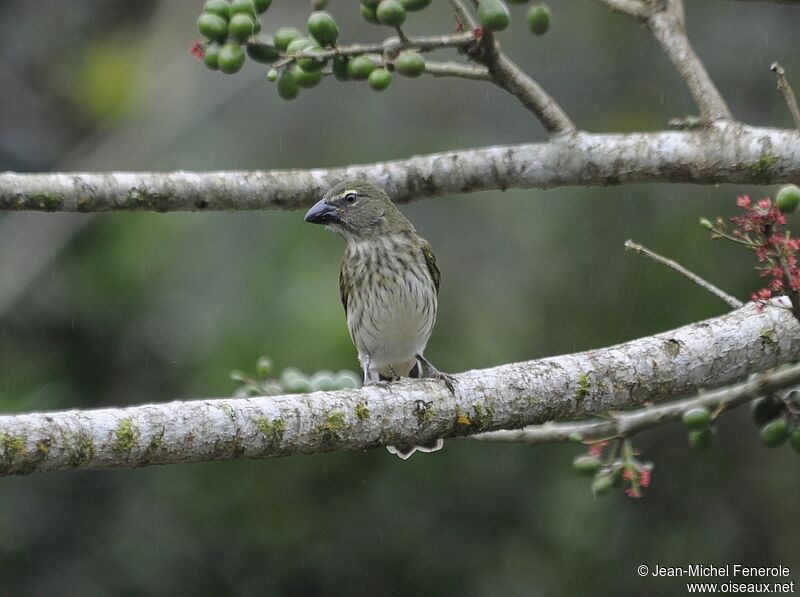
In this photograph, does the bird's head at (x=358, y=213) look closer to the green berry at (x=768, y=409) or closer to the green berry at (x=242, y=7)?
the green berry at (x=242, y=7)

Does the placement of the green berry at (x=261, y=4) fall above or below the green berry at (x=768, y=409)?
above

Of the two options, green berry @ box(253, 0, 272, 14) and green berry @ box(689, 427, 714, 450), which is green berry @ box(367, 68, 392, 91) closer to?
green berry @ box(253, 0, 272, 14)

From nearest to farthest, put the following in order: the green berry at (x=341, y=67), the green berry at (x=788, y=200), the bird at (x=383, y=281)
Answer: the green berry at (x=788, y=200), the green berry at (x=341, y=67), the bird at (x=383, y=281)

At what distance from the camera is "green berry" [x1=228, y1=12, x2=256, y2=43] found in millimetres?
3326

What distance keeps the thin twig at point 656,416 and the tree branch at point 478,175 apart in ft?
2.06

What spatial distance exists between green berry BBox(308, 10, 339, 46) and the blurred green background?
233 cm

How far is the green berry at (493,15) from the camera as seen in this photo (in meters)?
3.26

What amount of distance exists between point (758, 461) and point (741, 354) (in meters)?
2.73

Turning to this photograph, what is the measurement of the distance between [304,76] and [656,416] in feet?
5.24

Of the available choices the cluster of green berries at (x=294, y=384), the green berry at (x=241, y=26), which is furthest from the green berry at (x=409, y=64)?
the cluster of green berries at (x=294, y=384)

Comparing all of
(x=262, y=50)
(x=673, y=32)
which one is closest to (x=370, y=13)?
(x=262, y=50)

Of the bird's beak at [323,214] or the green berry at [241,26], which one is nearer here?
the green berry at [241,26]

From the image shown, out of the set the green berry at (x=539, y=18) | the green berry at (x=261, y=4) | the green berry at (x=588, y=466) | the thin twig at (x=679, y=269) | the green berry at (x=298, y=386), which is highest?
the green berry at (x=261, y=4)

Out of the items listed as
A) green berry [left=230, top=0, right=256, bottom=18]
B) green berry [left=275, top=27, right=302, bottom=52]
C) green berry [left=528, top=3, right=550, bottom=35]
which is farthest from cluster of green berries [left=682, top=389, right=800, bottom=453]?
green berry [left=230, top=0, right=256, bottom=18]
